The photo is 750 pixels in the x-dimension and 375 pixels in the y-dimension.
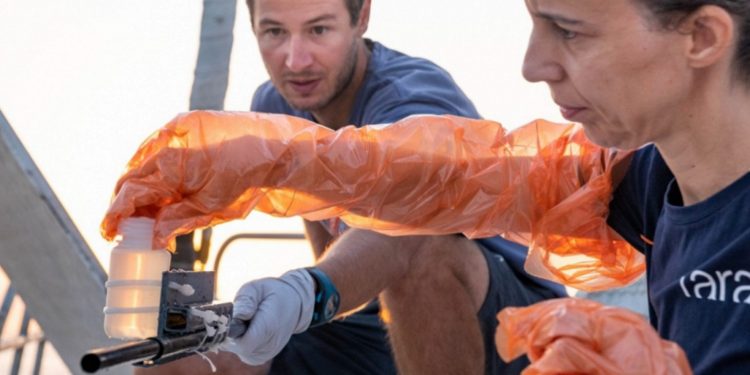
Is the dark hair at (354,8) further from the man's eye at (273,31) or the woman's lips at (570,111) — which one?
the woman's lips at (570,111)

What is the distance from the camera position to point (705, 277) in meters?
1.43

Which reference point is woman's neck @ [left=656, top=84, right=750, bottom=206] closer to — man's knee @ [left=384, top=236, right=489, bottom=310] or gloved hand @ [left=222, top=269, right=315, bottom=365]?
gloved hand @ [left=222, top=269, right=315, bottom=365]

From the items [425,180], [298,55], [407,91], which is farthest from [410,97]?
[425,180]

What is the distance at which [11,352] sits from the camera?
10.3 ft

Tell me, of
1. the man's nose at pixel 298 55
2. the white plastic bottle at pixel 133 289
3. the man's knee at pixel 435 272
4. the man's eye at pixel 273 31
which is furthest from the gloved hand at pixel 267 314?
the man's eye at pixel 273 31

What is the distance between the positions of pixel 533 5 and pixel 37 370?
7.05ft

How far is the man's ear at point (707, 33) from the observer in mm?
1342

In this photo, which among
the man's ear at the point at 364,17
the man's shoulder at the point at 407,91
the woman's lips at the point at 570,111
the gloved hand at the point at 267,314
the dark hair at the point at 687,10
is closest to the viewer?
the dark hair at the point at 687,10

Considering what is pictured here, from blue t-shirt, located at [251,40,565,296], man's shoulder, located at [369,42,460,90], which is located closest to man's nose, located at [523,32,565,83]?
blue t-shirt, located at [251,40,565,296]

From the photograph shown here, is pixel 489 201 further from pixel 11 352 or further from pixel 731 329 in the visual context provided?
pixel 11 352

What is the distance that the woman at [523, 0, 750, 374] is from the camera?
53.1 inches

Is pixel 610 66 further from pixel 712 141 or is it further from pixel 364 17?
pixel 364 17

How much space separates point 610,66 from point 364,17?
1.47 m

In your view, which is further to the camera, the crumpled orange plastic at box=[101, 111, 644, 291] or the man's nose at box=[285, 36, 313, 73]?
the man's nose at box=[285, 36, 313, 73]
